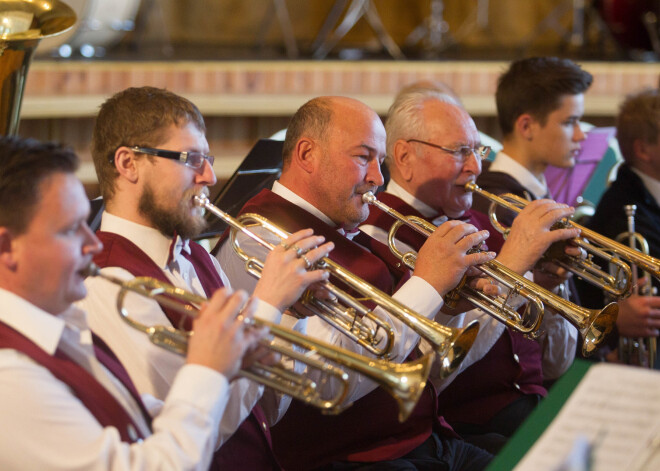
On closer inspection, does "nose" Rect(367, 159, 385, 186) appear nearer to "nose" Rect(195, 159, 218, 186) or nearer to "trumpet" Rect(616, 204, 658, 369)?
"nose" Rect(195, 159, 218, 186)

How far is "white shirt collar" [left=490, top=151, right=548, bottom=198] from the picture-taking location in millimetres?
4062

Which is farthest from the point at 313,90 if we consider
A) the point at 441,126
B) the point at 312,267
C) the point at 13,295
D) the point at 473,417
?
the point at 13,295

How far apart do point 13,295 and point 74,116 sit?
4.80 m

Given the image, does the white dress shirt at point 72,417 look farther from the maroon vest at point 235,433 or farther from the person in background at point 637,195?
the person in background at point 637,195

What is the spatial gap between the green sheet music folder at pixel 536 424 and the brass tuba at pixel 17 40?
2.02m

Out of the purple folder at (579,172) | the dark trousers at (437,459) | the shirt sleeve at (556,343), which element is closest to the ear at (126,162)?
the dark trousers at (437,459)

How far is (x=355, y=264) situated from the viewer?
2.88 meters

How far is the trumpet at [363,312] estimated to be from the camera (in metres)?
2.41

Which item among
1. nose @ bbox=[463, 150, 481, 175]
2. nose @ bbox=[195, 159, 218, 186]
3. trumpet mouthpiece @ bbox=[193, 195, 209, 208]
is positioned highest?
nose @ bbox=[195, 159, 218, 186]

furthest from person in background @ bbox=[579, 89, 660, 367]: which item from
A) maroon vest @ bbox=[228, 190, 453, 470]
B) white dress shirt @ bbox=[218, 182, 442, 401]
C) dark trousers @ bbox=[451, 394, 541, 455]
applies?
white dress shirt @ bbox=[218, 182, 442, 401]

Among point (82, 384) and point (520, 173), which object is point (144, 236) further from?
point (520, 173)

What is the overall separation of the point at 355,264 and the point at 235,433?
0.75 meters

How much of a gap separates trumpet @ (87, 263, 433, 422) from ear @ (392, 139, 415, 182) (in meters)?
1.51

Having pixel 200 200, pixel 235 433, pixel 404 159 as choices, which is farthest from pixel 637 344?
pixel 200 200
